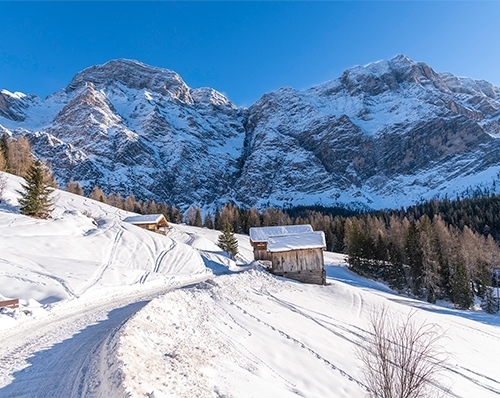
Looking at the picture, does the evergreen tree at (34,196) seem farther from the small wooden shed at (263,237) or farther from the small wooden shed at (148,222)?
the small wooden shed at (263,237)

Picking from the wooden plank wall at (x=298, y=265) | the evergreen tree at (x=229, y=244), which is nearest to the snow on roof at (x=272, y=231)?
the evergreen tree at (x=229, y=244)

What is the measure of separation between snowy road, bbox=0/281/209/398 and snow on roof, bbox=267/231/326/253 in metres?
22.2

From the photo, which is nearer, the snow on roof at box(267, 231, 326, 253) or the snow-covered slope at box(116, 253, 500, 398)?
the snow-covered slope at box(116, 253, 500, 398)

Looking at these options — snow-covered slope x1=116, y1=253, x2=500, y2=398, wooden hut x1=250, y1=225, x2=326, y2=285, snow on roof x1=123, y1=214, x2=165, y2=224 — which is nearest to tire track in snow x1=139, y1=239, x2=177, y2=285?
snow-covered slope x1=116, y1=253, x2=500, y2=398

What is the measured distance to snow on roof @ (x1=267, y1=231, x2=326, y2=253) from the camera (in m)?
35.0

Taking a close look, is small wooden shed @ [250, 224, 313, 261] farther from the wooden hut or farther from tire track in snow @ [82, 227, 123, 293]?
tire track in snow @ [82, 227, 123, 293]

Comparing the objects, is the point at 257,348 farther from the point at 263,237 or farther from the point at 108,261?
the point at 263,237

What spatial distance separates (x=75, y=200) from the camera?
64.5m

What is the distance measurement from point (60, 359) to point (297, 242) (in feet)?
93.0

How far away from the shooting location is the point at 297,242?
3572cm

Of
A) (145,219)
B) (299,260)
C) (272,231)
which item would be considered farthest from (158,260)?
(145,219)

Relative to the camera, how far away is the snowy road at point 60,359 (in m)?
7.11

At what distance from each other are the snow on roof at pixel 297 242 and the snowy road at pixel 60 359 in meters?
22.2

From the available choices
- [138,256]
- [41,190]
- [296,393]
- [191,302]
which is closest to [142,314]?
[191,302]
